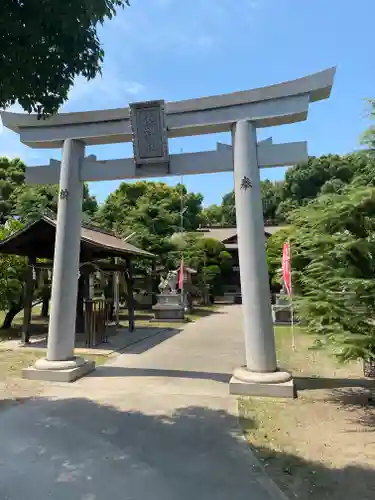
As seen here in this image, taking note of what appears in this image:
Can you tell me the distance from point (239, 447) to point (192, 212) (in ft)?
136

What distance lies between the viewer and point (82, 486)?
137 inches

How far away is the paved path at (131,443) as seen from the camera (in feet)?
11.4

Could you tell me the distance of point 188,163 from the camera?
7.25 meters

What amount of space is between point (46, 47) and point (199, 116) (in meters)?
3.80

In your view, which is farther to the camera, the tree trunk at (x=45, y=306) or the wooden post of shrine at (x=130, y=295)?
the tree trunk at (x=45, y=306)

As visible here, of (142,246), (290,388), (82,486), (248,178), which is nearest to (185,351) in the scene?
(290,388)

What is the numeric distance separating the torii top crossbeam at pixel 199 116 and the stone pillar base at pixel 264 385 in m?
4.18

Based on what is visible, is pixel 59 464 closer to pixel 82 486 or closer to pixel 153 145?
pixel 82 486

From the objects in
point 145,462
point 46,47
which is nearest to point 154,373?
point 145,462

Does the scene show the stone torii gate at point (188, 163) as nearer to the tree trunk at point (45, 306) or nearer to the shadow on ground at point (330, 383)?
the shadow on ground at point (330, 383)

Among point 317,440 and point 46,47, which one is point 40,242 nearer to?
point 46,47

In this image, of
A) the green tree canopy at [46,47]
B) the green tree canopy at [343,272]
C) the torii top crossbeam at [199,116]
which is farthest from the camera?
the torii top crossbeam at [199,116]

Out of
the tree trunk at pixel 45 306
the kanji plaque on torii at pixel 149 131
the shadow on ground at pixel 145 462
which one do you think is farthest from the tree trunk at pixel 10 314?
the shadow on ground at pixel 145 462

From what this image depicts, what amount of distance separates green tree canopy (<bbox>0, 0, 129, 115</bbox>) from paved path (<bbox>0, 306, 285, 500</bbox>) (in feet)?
11.6
